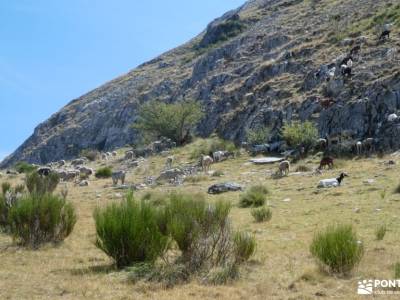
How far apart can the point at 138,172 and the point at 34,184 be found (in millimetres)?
12270

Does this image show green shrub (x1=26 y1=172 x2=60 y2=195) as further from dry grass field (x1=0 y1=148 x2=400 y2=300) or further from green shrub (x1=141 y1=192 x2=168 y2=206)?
green shrub (x1=141 y1=192 x2=168 y2=206)

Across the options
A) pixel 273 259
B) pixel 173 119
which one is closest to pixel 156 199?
pixel 273 259

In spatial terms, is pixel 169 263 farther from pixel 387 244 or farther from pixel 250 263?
pixel 387 244

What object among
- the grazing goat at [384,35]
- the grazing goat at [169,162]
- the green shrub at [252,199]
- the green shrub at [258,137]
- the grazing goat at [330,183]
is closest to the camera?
the green shrub at [252,199]

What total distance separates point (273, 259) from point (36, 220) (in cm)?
601

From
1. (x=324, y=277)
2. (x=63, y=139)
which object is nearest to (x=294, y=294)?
(x=324, y=277)

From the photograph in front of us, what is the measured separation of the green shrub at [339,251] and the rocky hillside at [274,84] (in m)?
20.9

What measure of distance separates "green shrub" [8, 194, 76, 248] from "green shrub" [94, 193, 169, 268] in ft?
9.57

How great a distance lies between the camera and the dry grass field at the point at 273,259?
8273 millimetres

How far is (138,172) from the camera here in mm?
35688

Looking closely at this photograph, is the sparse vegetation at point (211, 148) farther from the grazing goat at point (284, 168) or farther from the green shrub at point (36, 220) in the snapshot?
the green shrub at point (36, 220)

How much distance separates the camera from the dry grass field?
827 centimetres

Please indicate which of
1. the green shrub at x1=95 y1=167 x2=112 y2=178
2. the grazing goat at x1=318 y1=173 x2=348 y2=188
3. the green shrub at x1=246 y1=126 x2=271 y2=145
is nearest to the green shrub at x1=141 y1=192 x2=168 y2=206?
the grazing goat at x1=318 y1=173 x2=348 y2=188

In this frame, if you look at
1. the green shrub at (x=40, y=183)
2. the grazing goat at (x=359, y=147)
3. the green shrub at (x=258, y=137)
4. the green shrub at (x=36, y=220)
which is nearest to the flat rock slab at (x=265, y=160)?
the green shrub at (x=258, y=137)
